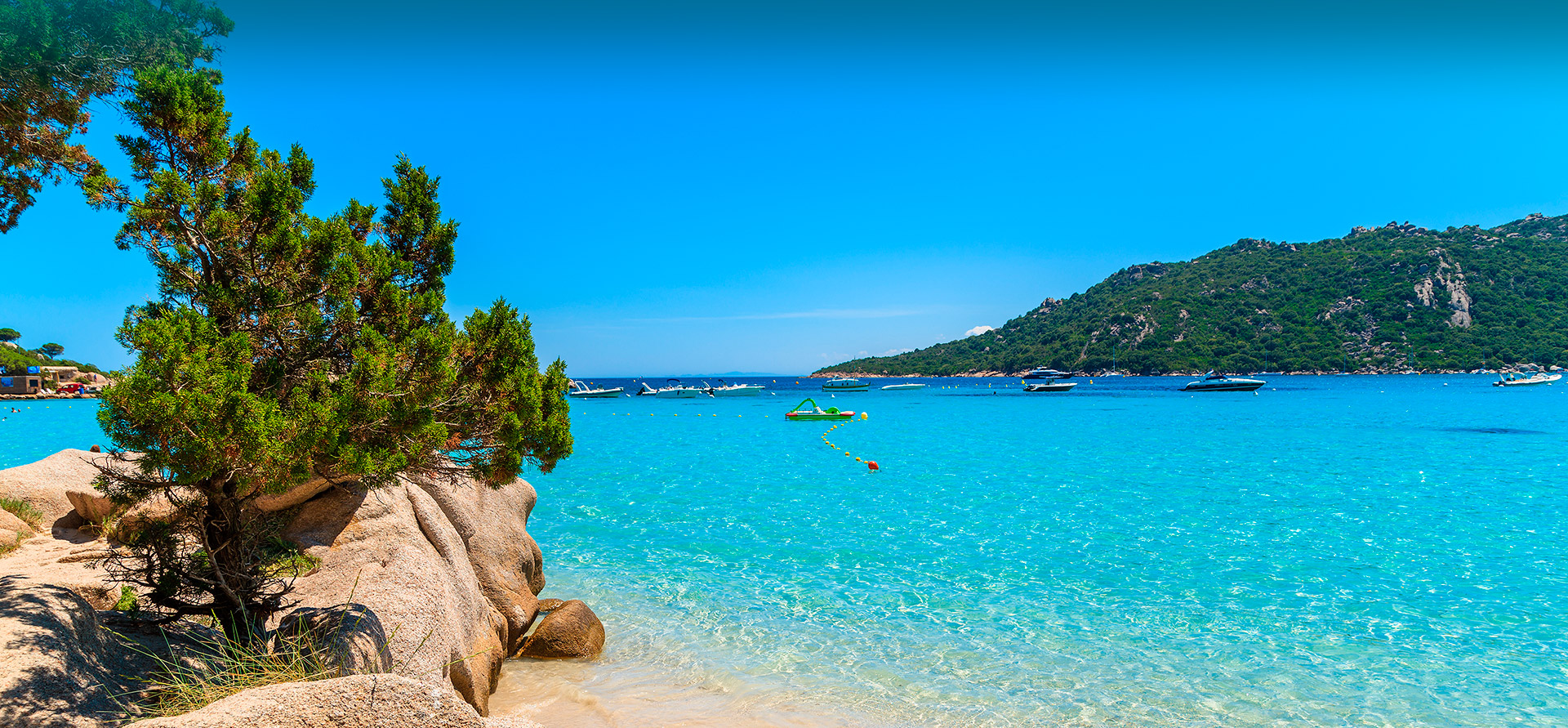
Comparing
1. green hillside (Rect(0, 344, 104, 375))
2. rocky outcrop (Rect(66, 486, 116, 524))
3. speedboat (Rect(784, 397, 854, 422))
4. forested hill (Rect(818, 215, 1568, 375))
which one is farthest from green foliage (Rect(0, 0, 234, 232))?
forested hill (Rect(818, 215, 1568, 375))

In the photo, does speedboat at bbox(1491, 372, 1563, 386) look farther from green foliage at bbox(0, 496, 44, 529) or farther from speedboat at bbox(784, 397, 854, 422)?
green foliage at bbox(0, 496, 44, 529)

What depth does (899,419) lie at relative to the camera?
201 ft

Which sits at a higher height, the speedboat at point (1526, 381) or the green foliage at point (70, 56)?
the green foliage at point (70, 56)

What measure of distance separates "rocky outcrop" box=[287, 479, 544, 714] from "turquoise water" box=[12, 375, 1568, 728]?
1.28 m

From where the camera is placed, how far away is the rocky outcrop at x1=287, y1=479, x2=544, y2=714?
23.9 ft

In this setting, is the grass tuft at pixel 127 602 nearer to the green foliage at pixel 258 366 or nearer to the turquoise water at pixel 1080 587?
the green foliage at pixel 258 366

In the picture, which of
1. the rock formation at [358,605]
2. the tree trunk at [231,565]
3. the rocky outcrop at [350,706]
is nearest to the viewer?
the rocky outcrop at [350,706]

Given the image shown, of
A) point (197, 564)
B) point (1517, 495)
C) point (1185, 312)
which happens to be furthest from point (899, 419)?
point (1185, 312)

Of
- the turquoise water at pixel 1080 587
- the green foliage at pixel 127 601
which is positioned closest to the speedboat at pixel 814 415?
the turquoise water at pixel 1080 587

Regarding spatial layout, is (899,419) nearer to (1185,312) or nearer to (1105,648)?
(1105,648)

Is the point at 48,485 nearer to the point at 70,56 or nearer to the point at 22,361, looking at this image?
the point at 70,56

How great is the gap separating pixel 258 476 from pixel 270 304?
57.8 inches

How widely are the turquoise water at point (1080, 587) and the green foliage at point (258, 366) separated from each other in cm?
393

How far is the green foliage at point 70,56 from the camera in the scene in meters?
5.82
